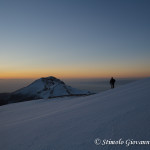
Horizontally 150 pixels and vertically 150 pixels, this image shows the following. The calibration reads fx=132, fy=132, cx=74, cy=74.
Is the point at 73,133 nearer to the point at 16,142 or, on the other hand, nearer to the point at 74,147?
the point at 74,147

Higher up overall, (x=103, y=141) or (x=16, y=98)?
(x=103, y=141)

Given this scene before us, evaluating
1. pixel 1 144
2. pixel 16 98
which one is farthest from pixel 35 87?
pixel 1 144

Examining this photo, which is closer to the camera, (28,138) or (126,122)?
(126,122)

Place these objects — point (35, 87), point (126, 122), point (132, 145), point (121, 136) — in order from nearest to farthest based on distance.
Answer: point (132, 145) < point (121, 136) < point (126, 122) < point (35, 87)

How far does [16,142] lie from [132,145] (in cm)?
280

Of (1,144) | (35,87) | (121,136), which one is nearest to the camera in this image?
(121,136)

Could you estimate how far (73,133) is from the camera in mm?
3018

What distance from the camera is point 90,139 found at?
2627 millimetres
